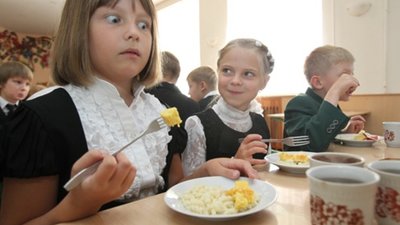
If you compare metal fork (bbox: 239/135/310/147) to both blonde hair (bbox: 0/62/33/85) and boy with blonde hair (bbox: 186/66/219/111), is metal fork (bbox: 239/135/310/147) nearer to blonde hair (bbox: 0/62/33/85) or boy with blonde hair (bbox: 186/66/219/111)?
boy with blonde hair (bbox: 186/66/219/111)

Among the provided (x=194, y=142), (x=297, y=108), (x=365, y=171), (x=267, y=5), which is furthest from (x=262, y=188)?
(x=267, y=5)

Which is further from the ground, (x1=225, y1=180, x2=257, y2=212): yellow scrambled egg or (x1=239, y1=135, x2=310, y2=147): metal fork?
(x1=225, y1=180, x2=257, y2=212): yellow scrambled egg

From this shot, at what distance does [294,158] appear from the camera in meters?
0.87

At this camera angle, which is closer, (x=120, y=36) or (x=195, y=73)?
(x=120, y=36)

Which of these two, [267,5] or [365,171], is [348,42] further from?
[365,171]

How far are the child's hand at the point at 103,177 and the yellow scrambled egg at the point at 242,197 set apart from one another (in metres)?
0.20

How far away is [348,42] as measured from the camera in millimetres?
3334

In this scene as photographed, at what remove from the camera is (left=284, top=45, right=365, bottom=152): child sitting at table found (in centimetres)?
114

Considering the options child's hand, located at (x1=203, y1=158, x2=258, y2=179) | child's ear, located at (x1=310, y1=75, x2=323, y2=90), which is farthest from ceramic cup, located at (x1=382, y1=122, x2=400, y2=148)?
child's hand, located at (x1=203, y1=158, x2=258, y2=179)

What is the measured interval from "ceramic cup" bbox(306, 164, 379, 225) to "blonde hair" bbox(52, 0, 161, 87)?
0.63m

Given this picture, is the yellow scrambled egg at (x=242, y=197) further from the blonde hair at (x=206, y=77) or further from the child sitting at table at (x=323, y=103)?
the blonde hair at (x=206, y=77)

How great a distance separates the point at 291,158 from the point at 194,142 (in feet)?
1.42

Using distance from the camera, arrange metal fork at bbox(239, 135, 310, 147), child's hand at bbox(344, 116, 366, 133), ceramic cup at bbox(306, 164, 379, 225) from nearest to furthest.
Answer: ceramic cup at bbox(306, 164, 379, 225) → metal fork at bbox(239, 135, 310, 147) → child's hand at bbox(344, 116, 366, 133)

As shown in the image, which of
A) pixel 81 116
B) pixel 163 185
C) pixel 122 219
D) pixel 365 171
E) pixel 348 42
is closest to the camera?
pixel 365 171
